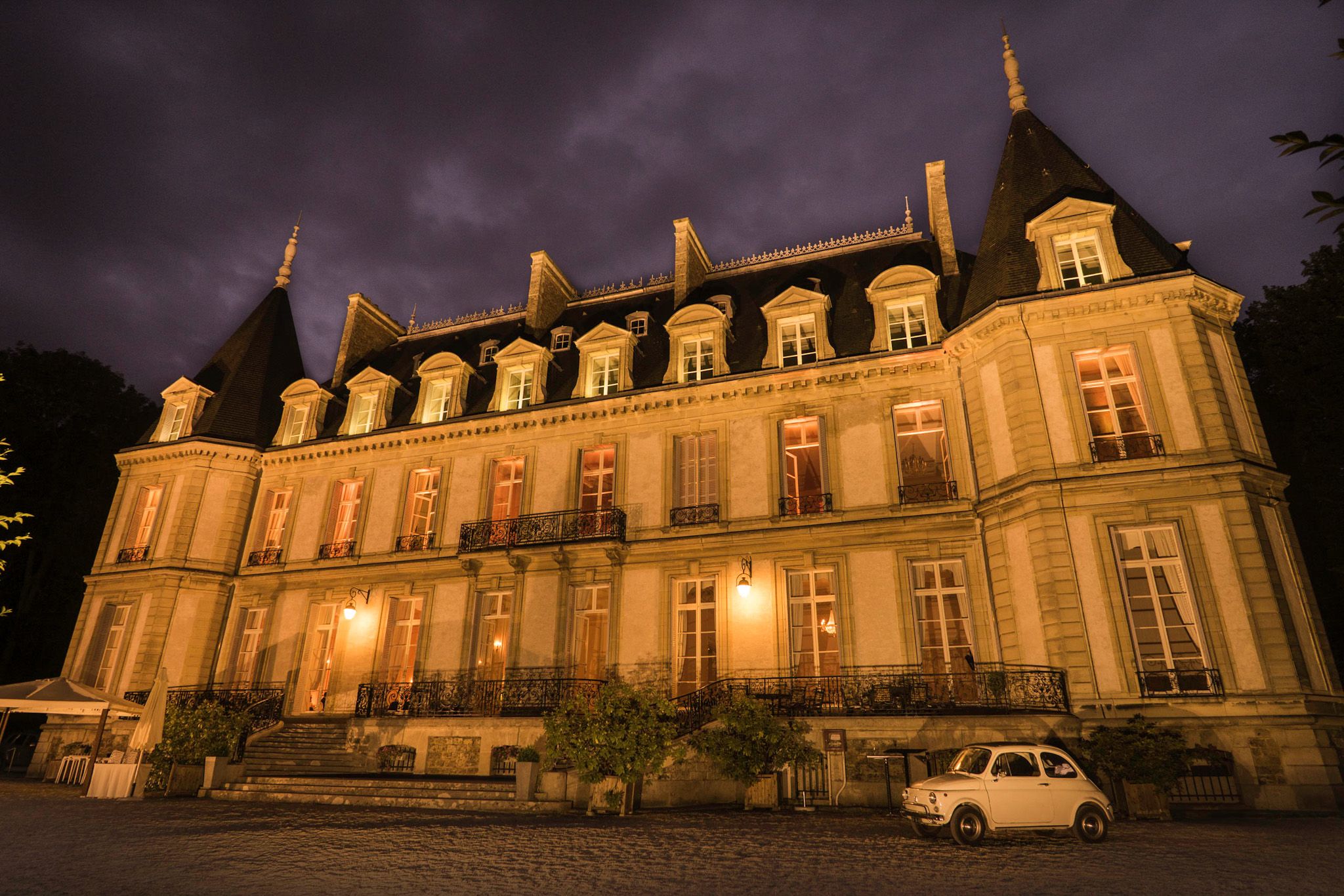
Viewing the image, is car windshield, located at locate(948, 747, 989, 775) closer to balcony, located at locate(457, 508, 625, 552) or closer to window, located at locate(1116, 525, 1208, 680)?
window, located at locate(1116, 525, 1208, 680)

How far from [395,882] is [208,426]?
21281 mm

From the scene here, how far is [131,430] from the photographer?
106ft

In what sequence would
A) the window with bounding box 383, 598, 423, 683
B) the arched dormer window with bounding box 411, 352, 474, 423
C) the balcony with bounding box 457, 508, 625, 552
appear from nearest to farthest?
the balcony with bounding box 457, 508, 625, 552 → the window with bounding box 383, 598, 423, 683 → the arched dormer window with bounding box 411, 352, 474, 423

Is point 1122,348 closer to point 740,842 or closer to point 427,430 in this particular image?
point 740,842

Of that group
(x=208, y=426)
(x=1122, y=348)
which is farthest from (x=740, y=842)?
(x=208, y=426)

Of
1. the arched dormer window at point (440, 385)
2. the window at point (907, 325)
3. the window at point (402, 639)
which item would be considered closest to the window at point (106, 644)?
the window at point (402, 639)

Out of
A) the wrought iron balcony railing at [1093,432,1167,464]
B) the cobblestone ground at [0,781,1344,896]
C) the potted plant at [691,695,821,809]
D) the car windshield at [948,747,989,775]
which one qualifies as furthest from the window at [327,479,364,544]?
the wrought iron balcony railing at [1093,432,1167,464]

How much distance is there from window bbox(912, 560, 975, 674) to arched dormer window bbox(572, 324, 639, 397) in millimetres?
9376

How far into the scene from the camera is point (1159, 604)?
1371cm

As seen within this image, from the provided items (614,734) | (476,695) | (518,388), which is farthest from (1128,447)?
(518,388)

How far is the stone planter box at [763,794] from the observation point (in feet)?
44.3

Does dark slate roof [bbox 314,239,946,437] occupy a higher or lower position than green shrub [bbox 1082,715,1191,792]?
higher

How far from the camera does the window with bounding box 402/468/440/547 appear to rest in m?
21.8

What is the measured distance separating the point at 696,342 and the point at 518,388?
5.43 metres
